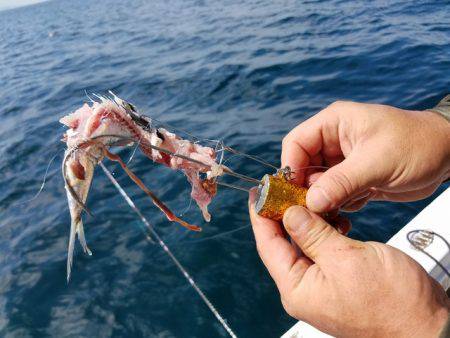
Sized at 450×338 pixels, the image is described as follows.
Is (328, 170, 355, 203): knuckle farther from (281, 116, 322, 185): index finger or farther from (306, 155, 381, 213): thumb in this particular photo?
(281, 116, 322, 185): index finger

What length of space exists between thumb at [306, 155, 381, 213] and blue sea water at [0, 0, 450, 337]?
180 centimetres

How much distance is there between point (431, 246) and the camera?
310 centimetres

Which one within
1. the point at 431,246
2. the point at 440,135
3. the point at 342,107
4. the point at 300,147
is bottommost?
the point at 431,246

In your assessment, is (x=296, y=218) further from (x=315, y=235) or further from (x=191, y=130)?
(x=191, y=130)

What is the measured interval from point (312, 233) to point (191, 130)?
5346 mm

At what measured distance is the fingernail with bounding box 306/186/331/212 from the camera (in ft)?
6.43

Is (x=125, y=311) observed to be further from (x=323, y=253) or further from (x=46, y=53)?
(x=46, y=53)

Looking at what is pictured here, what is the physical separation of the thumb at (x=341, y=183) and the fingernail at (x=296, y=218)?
0.11 m

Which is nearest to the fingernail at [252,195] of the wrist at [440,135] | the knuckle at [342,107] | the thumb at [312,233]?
the thumb at [312,233]

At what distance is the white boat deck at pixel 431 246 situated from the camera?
9.09 feet

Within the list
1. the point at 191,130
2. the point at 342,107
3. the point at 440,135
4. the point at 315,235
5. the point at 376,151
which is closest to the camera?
the point at 315,235

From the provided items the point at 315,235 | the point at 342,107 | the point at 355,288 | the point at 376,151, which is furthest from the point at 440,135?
the point at 355,288

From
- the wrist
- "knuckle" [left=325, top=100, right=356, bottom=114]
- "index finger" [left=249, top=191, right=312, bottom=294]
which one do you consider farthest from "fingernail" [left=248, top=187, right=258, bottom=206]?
the wrist

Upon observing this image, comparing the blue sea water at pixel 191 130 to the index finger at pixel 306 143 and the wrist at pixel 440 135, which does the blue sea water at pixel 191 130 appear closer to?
the index finger at pixel 306 143
